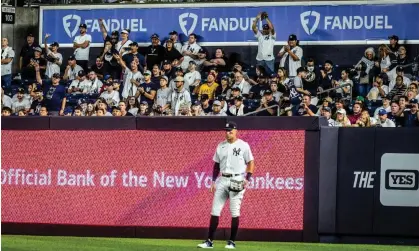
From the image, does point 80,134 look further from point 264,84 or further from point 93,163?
point 264,84

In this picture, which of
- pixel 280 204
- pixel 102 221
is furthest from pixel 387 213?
pixel 102 221

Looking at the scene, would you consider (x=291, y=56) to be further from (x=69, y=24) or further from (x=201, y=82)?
(x=69, y=24)

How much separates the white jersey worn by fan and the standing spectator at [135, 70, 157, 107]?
22.4 ft

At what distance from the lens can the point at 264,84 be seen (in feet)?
64.9

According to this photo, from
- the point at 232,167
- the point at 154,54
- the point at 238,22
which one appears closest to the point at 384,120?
the point at 232,167

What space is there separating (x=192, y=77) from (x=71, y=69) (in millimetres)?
3736

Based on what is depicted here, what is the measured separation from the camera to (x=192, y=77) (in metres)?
20.6

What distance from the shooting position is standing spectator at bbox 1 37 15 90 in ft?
75.2

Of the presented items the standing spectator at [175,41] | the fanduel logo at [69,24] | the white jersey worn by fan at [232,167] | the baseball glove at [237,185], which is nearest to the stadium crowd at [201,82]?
the standing spectator at [175,41]

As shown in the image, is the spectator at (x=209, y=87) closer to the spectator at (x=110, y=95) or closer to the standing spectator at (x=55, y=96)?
the spectator at (x=110, y=95)

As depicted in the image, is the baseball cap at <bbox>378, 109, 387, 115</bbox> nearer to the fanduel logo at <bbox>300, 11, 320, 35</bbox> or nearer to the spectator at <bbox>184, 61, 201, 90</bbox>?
the spectator at <bbox>184, 61, 201, 90</bbox>

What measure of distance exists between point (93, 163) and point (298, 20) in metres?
9.36

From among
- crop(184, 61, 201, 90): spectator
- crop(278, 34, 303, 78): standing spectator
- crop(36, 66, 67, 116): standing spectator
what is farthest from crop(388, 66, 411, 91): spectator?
crop(36, 66, 67, 116): standing spectator

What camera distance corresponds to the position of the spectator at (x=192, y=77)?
20420 mm
